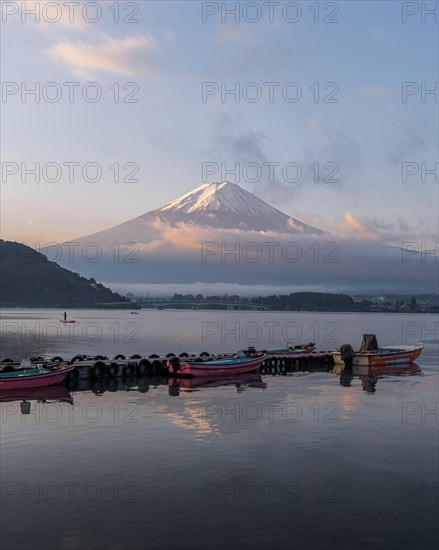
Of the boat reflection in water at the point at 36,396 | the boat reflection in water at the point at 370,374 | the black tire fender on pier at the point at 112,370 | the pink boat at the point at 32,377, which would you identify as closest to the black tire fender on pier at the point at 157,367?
the black tire fender on pier at the point at 112,370

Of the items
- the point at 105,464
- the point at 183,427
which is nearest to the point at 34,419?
the point at 183,427

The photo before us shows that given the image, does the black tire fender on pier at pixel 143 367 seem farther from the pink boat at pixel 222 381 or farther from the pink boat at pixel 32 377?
the pink boat at pixel 32 377

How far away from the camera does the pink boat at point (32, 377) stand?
1919 inches

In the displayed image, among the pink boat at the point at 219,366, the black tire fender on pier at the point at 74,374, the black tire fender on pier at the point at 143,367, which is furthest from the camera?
the black tire fender on pier at the point at 143,367

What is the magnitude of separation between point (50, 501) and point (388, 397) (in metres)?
35.9

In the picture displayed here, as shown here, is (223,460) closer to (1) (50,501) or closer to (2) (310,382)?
(1) (50,501)

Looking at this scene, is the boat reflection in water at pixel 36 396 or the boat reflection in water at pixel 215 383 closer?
the boat reflection in water at pixel 36 396

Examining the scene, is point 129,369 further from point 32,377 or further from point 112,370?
point 32,377

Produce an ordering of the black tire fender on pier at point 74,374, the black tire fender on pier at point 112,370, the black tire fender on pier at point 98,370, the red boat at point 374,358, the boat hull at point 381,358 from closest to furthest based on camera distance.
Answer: the black tire fender on pier at point 74,374, the black tire fender on pier at point 98,370, the black tire fender on pier at point 112,370, the red boat at point 374,358, the boat hull at point 381,358

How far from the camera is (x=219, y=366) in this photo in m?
64.0

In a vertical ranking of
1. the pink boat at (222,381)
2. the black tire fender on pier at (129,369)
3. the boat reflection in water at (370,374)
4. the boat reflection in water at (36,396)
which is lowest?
the boat reflection in water at (370,374)

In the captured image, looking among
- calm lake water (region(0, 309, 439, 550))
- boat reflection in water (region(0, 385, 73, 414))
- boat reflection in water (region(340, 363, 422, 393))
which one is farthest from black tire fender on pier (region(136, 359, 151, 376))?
boat reflection in water (region(340, 363, 422, 393))

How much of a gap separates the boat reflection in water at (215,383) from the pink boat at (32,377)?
10.4m

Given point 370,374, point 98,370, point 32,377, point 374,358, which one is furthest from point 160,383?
point 374,358
